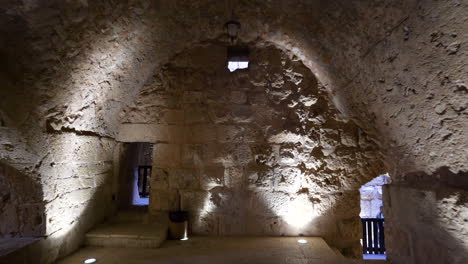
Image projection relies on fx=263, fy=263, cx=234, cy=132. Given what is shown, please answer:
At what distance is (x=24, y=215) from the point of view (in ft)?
7.72

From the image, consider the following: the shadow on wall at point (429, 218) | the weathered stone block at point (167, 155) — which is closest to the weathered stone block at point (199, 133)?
the weathered stone block at point (167, 155)

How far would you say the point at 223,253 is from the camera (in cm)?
275

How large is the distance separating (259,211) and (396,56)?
2.30 metres

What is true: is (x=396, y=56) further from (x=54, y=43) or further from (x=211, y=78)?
(x=54, y=43)

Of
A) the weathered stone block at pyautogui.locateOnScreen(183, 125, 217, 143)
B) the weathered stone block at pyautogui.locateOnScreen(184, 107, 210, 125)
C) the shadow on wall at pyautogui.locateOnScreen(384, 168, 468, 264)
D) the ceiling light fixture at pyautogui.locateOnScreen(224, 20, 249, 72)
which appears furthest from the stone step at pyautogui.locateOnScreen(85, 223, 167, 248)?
the shadow on wall at pyautogui.locateOnScreen(384, 168, 468, 264)

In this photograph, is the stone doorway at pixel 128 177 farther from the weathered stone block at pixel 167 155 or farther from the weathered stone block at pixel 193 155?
the weathered stone block at pixel 193 155

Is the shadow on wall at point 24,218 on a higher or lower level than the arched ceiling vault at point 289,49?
lower

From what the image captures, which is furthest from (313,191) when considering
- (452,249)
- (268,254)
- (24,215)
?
(24,215)

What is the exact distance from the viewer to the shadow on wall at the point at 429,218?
1.67 meters

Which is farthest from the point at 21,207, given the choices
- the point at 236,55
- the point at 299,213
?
the point at 299,213

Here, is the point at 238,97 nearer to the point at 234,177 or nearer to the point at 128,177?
the point at 234,177

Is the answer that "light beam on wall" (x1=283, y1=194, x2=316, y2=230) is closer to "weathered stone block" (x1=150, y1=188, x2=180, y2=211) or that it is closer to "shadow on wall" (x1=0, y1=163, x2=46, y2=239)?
"weathered stone block" (x1=150, y1=188, x2=180, y2=211)

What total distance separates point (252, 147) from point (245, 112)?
0.47 meters

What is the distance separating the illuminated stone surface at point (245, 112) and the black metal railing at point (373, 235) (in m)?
1.96
